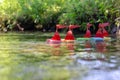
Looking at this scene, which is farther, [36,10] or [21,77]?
[36,10]

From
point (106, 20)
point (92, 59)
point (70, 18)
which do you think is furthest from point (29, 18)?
point (92, 59)

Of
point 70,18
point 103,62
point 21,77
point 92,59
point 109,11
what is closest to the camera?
point 21,77

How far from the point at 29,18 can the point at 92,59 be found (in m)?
35.5

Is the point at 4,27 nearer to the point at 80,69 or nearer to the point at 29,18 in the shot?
the point at 29,18

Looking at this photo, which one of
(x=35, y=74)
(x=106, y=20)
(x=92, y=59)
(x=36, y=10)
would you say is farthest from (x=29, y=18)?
(x=35, y=74)

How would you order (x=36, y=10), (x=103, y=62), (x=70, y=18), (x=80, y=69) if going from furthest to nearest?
(x=36, y=10)
(x=70, y=18)
(x=103, y=62)
(x=80, y=69)

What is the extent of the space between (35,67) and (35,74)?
5.15 feet

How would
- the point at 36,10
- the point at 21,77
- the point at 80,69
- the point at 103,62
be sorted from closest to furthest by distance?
the point at 21,77
the point at 80,69
the point at 103,62
the point at 36,10

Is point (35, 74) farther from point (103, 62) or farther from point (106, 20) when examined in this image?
point (106, 20)

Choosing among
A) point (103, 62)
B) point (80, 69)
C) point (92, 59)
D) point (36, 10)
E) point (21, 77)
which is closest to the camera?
point (21, 77)

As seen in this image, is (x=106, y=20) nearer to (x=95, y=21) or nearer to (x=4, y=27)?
(x=95, y=21)

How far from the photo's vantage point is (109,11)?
1486 inches

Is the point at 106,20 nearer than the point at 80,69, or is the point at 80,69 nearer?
the point at 80,69

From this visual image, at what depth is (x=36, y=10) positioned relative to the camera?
49.1 metres
